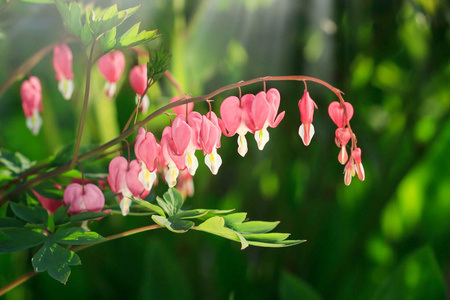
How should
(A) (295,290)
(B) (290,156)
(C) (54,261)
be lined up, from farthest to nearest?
(B) (290,156)
(A) (295,290)
(C) (54,261)

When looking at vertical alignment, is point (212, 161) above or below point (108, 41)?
below

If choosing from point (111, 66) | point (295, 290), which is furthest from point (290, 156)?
point (111, 66)

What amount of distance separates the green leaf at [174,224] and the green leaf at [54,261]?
7 centimetres

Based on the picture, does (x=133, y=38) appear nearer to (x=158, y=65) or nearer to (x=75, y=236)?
(x=158, y=65)

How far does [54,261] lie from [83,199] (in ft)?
0.27

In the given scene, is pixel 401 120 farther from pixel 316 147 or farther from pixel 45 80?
pixel 45 80

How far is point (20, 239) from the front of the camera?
402mm

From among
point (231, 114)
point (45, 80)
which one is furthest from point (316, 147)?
point (231, 114)

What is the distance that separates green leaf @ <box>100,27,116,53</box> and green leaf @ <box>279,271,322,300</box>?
2.15ft

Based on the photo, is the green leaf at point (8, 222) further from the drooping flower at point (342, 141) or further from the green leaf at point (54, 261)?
the drooping flower at point (342, 141)

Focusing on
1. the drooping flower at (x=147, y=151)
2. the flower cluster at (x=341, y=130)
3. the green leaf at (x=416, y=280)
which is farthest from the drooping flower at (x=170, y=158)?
the green leaf at (x=416, y=280)

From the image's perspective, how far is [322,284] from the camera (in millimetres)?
1154

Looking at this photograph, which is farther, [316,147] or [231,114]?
[316,147]

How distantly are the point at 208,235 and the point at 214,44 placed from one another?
45 cm
